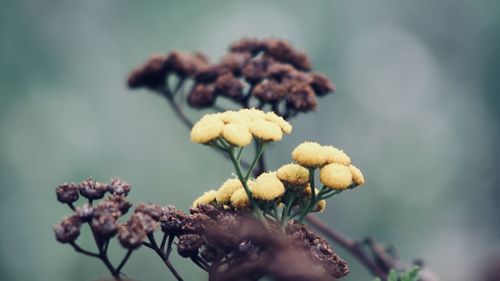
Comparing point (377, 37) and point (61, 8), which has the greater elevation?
point (377, 37)

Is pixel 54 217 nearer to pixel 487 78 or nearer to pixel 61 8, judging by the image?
pixel 61 8

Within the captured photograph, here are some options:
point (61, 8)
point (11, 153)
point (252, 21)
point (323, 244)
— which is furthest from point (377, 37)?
point (323, 244)

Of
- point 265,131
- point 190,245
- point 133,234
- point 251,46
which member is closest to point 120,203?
point 133,234

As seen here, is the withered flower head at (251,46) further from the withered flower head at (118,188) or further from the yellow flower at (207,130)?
the yellow flower at (207,130)

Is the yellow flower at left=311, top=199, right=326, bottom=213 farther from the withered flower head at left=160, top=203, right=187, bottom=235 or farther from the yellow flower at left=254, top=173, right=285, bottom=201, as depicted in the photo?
the withered flower head at left=160, top=203, right=187, bottom=235

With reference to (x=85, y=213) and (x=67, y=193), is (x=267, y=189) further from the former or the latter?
(x=67, y=193)

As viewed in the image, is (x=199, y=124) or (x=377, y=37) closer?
(x=199, y=124)

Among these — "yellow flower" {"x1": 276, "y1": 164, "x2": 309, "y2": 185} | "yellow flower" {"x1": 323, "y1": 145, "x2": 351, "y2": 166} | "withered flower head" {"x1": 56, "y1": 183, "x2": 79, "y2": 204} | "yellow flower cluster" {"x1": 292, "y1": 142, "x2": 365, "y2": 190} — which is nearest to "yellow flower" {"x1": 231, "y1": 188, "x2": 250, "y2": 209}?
"yellow flower" {"x1": 276, "y1": 164, "x2": 309, "y2": 185}
